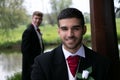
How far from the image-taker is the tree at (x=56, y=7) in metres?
10.2

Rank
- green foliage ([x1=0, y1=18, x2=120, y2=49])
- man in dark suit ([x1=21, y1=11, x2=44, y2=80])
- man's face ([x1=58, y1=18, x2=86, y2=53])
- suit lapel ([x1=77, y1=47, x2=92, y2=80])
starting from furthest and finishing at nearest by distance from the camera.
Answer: green foliage ([x1=0, y1=18, x2=120, y2=49]) → man in dark suit ([x1=21, y1=11, x2=44, y2=80]) → suit lapel ([x1=77, y1=47, x2=92, y2=80]) → man's face ([x1=58, y1=18, x2=86, y2=53])

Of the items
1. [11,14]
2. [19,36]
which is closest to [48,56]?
[19,36]

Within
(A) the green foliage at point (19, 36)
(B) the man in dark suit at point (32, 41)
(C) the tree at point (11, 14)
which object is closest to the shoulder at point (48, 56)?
(B) the man in dark suit at point (32, 41)

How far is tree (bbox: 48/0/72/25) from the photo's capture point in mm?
10242

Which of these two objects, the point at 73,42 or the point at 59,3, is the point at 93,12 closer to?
the point at 73,42

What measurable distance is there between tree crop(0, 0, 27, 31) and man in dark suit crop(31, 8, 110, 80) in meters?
8.22

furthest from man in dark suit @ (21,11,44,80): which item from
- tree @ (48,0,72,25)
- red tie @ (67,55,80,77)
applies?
tree @ (48,0,72,25)

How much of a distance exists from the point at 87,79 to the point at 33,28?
11.8 ft

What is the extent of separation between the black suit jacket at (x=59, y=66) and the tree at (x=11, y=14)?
8212 mm

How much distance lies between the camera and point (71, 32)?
225 centimetres

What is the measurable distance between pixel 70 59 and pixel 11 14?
8.72 m

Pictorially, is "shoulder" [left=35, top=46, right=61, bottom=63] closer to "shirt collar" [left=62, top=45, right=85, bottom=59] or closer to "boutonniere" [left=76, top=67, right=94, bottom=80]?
"shirt collar" [left=62, top=45, right=85, bottom=59]

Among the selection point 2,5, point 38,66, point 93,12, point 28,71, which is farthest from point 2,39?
point 38,66

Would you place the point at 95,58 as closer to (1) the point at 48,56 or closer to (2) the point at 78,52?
(2) the point at 78,52
